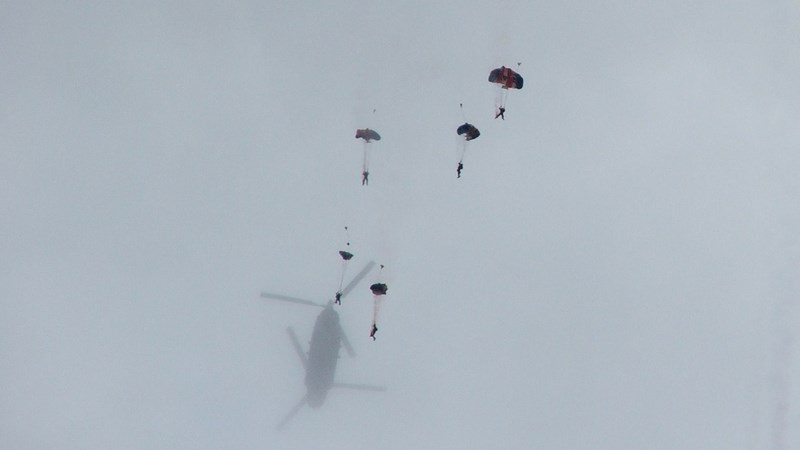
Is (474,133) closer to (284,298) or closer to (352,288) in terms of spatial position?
(352,288)

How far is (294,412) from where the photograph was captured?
111 m

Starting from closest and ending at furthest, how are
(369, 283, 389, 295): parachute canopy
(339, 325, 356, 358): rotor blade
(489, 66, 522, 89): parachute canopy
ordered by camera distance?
(489, 66, 522, 89): parachute canopy < (369, 283, 389, 295): parachute canopy < (339, 325, 356, 358): rotor blade

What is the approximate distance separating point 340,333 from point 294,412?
19.6m

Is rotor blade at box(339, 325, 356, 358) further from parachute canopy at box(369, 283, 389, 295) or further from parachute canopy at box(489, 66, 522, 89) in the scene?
parachute canopy at box(489, 66, 522, 89)

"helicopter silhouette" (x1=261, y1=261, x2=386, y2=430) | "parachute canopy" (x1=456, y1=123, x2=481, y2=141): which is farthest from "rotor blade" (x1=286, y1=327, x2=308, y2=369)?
"parachute canopy" (x1=456, y1=123, x2=481, y2=141)

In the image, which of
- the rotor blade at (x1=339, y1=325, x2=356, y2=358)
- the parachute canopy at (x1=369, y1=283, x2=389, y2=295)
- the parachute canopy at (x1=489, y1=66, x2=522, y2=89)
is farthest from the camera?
the rotor blade at (x1=339, y1=325, x2=356, y2=358)

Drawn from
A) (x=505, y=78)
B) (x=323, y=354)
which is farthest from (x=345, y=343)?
(x=505, y=78)

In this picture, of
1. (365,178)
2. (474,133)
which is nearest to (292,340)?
(365,178)

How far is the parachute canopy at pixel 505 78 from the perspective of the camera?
72.2 metres

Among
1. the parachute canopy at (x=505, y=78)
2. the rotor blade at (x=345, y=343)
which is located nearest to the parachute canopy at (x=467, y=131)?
the parachute canopy at (x=505, y=78)

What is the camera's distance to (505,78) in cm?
7244

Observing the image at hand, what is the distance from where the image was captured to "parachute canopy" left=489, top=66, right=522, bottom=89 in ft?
237

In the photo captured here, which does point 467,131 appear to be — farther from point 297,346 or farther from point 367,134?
point 297,346

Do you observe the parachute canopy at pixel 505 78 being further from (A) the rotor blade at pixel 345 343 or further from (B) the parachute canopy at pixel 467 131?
(A) the rotor blade at pixel 345 343
